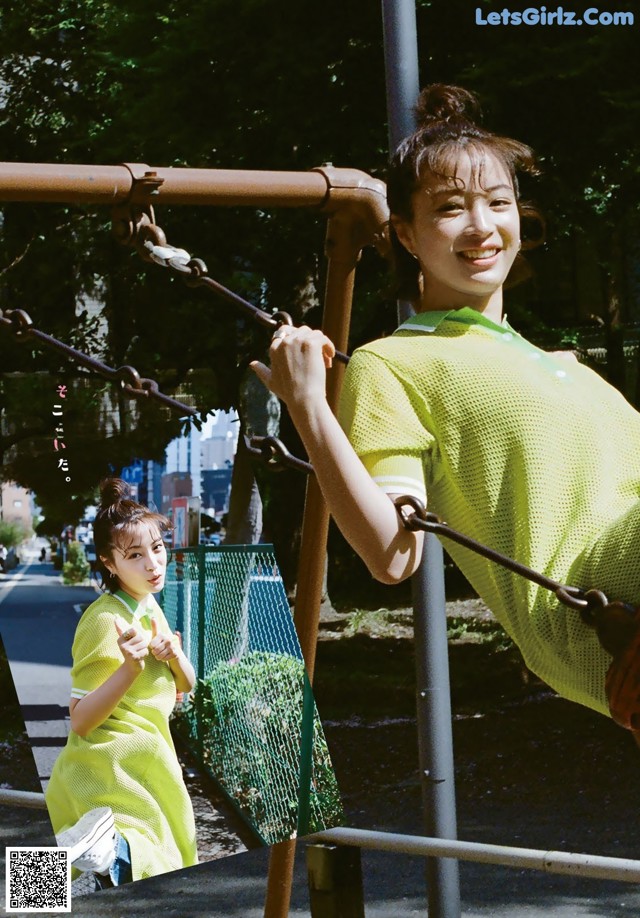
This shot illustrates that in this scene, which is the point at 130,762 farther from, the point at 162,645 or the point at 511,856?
the point at 511,856

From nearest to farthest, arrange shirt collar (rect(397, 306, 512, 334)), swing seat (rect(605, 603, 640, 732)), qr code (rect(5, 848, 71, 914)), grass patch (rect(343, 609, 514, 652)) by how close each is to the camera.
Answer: swing seat (rect(605, 603, 640, 732))
shirt collar (rect(397, 306, 512, 334))
qr code (rect(5, 848, 71, 914))
grass patch (rect(343, 609, 514, 652))

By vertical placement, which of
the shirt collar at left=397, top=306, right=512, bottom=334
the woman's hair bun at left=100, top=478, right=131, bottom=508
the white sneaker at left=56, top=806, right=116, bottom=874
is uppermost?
the shirt collar at left=397, top=306, right=512, bottom=334

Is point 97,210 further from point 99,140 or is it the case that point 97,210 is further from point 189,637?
point 189,637

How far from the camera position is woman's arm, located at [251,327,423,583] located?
124 centimetres

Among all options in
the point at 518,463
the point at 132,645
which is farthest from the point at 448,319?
the point at 132,645

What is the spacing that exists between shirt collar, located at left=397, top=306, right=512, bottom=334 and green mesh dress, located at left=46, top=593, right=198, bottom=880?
2.15 ft

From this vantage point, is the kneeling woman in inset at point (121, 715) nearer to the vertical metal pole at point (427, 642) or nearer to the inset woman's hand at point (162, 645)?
the inset woman's hand at point (162, 645)

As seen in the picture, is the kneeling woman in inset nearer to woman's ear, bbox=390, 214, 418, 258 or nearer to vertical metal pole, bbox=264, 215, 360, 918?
vertical metal pole, bbox=264, 215, 360, 918

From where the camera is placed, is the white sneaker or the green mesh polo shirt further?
the white sneaker

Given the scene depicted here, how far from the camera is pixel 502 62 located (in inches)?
Result: 248

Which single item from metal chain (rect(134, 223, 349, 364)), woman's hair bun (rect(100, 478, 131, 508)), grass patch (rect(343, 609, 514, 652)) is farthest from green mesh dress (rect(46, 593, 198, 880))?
grass patch (rect(343, 609, 514, 652))

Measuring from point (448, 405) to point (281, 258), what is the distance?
19.8 feet

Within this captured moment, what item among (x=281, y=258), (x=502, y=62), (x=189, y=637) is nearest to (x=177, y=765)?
(x=189, y=637)

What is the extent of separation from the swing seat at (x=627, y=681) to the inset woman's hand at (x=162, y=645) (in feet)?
2.63
